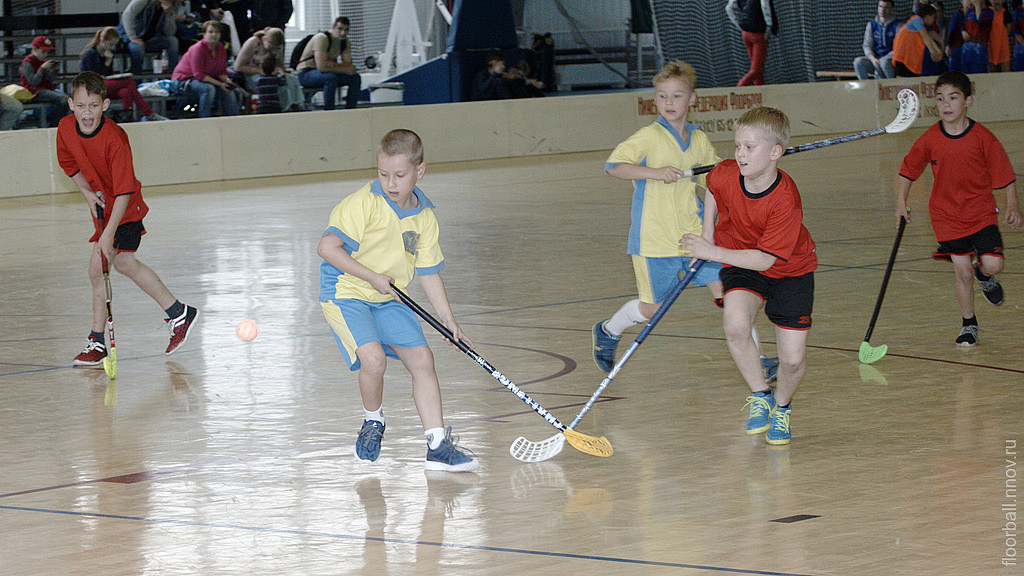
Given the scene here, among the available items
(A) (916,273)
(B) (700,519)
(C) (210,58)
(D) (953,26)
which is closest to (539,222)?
(A) (916,273)

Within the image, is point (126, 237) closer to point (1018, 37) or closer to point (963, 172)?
point (963, 172)

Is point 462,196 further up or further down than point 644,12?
further down

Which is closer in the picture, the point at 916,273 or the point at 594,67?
the point at 916,273

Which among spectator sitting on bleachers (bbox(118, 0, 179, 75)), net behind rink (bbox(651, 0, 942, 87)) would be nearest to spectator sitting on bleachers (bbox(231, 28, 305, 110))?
spectator sitting on bleachers (bbox(118, 0, 179, 75))

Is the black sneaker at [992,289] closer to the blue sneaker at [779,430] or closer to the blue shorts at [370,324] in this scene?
the blue sneaker at [779,430]

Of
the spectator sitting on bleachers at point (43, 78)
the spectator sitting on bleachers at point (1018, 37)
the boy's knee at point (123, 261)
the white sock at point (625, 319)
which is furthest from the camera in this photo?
the spectator sitting on bleachers at point (1018, 37)

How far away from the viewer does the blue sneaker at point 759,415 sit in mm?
6020

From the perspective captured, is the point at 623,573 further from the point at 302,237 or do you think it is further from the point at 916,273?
the point at 302,237

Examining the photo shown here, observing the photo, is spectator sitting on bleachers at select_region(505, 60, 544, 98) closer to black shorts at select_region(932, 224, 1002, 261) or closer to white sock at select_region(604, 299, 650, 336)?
black shorts at select_region(932, 224, 1002, 261)

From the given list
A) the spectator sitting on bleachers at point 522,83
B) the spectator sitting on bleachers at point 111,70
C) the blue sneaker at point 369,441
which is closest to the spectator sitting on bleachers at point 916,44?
the spectator sitting on bleachers at point 522,83

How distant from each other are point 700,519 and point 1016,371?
3055mm

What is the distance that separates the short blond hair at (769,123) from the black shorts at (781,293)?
0.59m

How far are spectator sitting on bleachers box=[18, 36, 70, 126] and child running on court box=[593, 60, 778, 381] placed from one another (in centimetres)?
1354

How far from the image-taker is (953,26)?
92.2 feet
